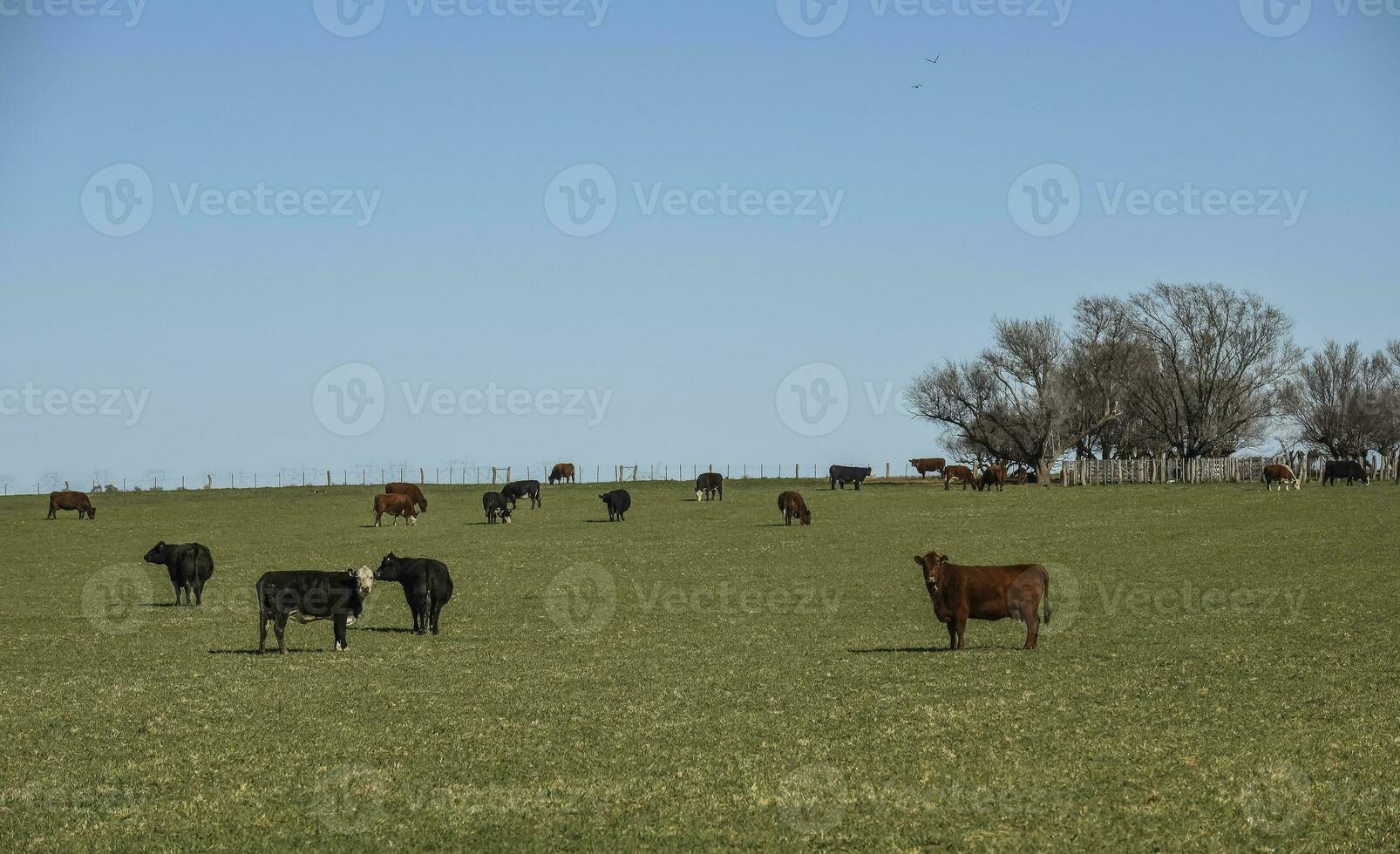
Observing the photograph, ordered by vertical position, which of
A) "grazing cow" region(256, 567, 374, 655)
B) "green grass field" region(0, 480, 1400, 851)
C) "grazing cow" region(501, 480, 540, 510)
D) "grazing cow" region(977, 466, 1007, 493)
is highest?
"grazing cow" region(977, 466, 1007, 493)

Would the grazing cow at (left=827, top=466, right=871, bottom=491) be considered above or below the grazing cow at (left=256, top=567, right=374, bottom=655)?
above

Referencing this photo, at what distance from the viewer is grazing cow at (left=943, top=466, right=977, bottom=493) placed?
90312 mm

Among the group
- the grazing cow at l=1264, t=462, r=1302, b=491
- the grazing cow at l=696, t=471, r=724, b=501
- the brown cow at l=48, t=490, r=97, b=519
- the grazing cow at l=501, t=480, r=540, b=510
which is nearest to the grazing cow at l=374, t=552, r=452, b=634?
the grazing cow at l=501, t=480, r=540, b=510

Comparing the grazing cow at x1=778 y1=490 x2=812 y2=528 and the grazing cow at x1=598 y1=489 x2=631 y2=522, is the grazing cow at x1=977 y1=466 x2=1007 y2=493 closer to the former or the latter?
the grazing cow at x1=598 y1=489 x2=631 y2=522

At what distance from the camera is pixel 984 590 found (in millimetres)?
19688

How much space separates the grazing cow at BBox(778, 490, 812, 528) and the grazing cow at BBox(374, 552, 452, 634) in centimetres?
3031

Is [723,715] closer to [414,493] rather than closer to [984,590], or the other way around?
[984,590]

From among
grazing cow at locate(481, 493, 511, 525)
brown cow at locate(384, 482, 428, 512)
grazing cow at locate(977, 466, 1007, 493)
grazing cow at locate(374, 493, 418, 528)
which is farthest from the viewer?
grazing cow at locate(977, 466, 1007, 493)

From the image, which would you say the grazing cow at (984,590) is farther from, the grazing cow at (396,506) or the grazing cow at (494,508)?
the grazing cow at (396,506)

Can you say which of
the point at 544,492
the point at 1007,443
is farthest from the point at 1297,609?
the point at 1007,443

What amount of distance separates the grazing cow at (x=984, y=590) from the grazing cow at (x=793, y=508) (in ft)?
110

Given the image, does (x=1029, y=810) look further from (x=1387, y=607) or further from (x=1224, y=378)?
(x=1224, y=378)

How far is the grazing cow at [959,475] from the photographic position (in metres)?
90.3

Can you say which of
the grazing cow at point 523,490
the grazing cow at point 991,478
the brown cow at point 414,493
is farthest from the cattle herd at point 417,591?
the grazing cow at point 991,478
